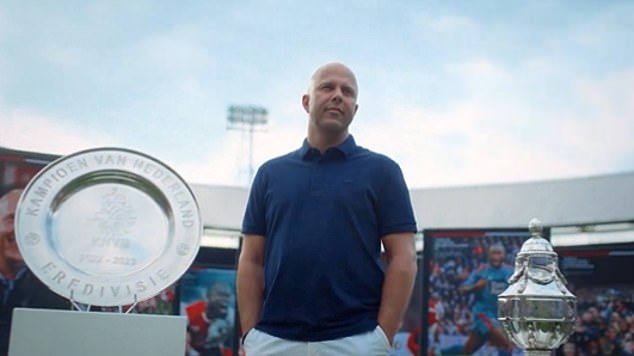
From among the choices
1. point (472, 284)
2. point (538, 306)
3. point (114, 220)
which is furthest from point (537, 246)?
point (472, 284)

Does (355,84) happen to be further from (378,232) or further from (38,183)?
(38,183)

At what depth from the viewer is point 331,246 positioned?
2041mm

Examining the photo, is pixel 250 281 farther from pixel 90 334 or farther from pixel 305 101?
pixel 90 334

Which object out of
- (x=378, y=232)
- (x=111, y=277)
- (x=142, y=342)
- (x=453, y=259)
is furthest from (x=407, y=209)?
(x=453, y=259)

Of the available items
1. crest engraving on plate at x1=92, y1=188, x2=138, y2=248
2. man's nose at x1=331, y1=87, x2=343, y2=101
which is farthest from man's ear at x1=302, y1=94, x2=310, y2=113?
crest engraving on plate at x1=92, y1=188, x2=138, y2=248

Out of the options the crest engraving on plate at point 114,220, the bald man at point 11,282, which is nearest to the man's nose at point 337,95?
the crest engraving on plate at point 114,220

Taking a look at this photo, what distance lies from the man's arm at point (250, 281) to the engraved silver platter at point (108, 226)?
Result: 2415 millimetres

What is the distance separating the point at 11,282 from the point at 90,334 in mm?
7217

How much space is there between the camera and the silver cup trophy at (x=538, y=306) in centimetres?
542

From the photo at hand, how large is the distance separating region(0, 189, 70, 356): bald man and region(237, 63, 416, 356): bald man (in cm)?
905

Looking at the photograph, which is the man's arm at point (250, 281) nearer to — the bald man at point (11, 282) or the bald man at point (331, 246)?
the bald man at point (331, 246)

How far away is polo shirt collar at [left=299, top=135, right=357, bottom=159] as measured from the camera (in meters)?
2.15

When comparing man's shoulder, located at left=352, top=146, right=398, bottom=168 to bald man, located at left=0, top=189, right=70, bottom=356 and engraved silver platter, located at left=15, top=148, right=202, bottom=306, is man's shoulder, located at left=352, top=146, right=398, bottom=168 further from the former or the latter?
bald man, located at left=0, top=189, right=70, bottom=356

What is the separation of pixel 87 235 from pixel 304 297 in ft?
9.56
